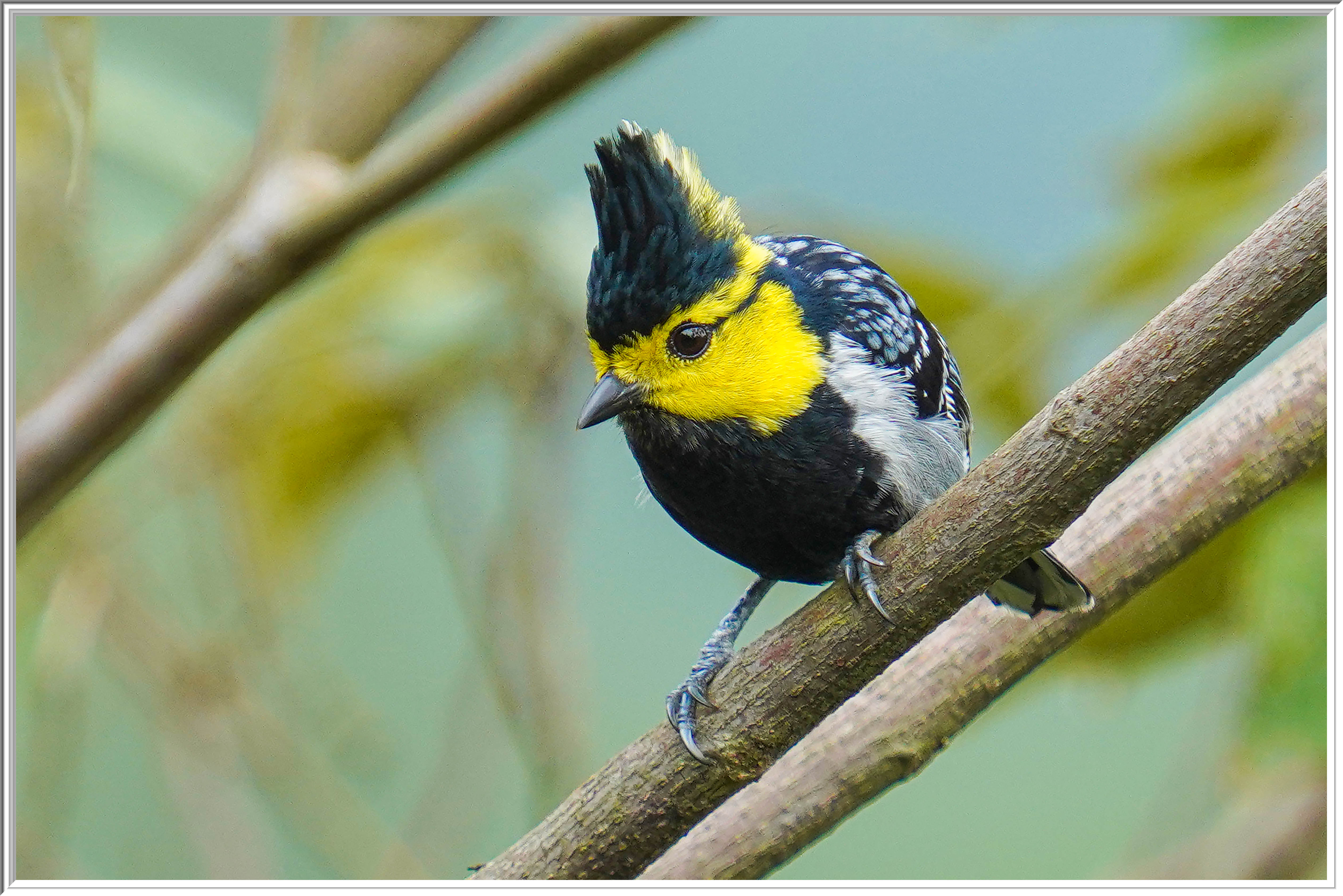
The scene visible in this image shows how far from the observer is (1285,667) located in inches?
53.6

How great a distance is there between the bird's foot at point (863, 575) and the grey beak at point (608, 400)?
0.34 metres

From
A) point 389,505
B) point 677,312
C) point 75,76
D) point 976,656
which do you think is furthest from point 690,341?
point 389,505

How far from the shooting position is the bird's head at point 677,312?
→ 142 centimetres

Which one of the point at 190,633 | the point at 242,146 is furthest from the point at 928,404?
the point at 190,633

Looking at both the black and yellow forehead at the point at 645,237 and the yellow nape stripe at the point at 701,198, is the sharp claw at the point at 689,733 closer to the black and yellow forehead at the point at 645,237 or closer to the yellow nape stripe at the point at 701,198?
the black and yellow forehead at the point at 645,237

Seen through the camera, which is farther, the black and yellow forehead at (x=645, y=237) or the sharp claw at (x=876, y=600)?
the black and yellow forehead at (x=645, y=237)

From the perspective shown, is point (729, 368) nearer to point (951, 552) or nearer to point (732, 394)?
point (732, 394)

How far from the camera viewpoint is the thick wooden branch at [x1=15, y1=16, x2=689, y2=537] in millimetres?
918

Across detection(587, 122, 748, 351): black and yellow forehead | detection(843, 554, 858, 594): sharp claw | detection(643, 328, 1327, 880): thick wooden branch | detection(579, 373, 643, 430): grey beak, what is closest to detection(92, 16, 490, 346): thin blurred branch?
detection(587, 122, 748, 351): black and yellow forehead

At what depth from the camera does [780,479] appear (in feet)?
4.79

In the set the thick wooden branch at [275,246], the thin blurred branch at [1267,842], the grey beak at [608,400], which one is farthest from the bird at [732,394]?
the thin blurred branch at [1267,842]

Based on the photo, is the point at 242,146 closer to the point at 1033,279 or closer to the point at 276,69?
the point at 276,69

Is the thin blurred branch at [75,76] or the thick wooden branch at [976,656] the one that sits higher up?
the thin blurred branch at [75,76]

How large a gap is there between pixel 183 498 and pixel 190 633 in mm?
533
